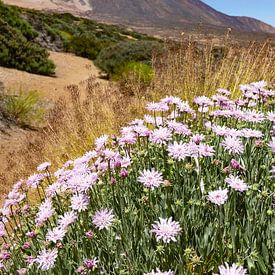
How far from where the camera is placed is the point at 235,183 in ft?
7.56

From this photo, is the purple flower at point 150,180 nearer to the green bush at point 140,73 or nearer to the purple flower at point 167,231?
the purple flower at point 167,231

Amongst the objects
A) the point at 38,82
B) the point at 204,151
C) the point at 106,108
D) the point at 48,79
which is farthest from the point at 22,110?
the point at 204,151

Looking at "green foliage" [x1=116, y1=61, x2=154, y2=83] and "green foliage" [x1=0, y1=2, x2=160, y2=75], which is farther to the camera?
"green foliage" [x1=0, y1=2, x2=160, y2=75]

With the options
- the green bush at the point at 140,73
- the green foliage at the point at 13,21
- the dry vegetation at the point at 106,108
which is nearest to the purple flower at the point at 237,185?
the dry vegetation at the point at 106,108

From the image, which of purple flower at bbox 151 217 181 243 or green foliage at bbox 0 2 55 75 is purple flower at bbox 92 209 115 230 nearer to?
purple flower at bbox 151 217 181 243

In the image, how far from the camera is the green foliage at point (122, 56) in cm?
1873

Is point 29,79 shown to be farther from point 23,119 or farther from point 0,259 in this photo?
point 0,259

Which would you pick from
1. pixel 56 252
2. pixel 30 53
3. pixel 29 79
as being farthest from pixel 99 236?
pixel 30 53

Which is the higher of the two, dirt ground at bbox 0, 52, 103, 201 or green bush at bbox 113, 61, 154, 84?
green bush at bbox 113, 61, 154, 84

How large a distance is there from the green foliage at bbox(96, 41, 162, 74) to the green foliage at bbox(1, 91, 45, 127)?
7.53 m

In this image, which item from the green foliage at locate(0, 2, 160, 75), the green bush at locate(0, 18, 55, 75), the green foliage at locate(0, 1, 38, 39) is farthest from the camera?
the green foliage at locate(0, 1, 38, 39)

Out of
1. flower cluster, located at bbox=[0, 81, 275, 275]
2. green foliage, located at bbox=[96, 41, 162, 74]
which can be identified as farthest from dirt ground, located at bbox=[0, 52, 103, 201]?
flower cluster, located at bbox=[0, 81, 275, 275]

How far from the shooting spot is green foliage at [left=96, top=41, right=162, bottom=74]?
18734mm

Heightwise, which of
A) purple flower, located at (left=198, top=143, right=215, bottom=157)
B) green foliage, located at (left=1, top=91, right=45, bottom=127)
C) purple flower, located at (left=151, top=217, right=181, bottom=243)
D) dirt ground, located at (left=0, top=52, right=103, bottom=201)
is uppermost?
purple flower, located at (left=198, top=143, right=215, bottom=157)
